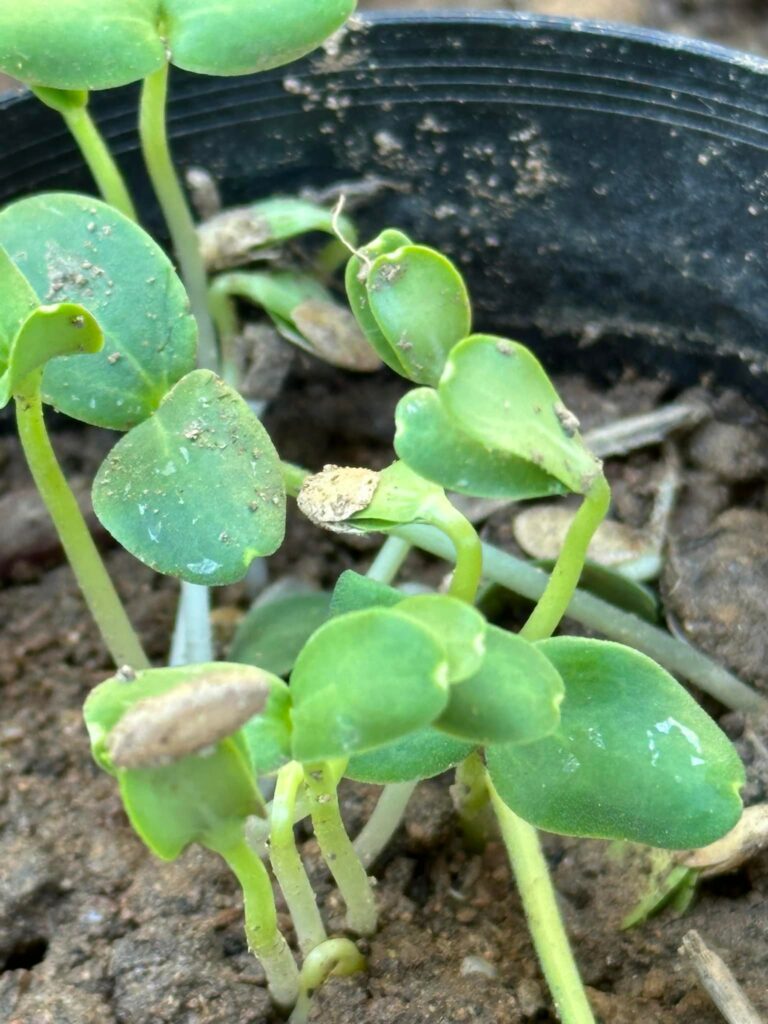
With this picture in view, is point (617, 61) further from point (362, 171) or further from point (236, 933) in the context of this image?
point (236, 933)

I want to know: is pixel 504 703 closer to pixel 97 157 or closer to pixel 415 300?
pixel 415 300

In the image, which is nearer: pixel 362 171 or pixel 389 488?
pixel 389 488

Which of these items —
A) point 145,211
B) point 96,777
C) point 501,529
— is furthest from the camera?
point 145,211

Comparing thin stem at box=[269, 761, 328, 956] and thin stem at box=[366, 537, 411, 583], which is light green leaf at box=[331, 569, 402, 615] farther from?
thin stem at box=[366, 537, 411, 583]

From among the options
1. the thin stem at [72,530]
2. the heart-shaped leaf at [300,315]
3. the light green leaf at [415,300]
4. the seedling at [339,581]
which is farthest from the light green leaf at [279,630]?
the light green leaf at [415,300]

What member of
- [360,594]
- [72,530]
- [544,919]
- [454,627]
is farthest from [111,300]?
[544,919]

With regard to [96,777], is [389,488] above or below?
above

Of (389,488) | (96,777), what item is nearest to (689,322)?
(389,488)
